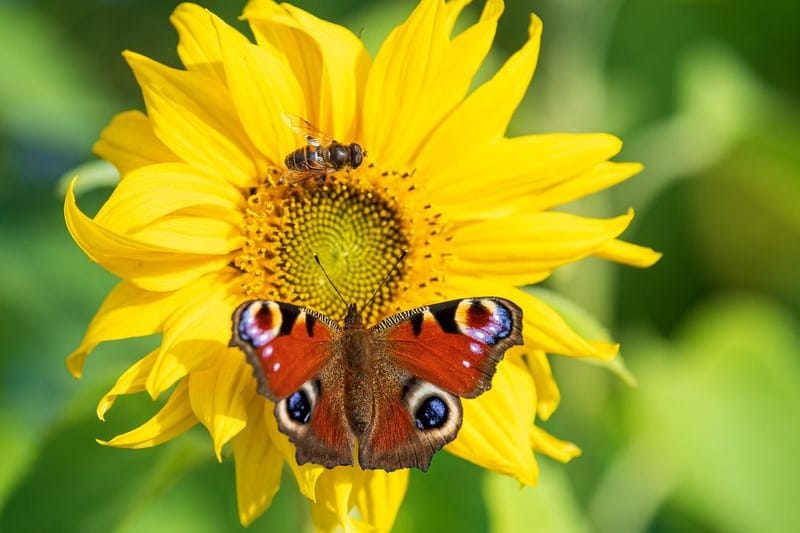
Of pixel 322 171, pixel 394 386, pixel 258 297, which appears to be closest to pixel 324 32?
pixel 322 171

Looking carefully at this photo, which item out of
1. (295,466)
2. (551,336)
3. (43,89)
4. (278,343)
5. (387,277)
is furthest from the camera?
(43,89)

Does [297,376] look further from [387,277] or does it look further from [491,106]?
[491,106]

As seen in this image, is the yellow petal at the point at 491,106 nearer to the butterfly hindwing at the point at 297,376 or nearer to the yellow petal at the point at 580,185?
the yellow petal at the point at 580,185

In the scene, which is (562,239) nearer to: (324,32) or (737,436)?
(324,32)

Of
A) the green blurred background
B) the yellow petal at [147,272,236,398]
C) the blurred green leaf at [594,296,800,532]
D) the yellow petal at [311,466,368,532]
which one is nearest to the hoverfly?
the yellow petal at [147,272,236,398]

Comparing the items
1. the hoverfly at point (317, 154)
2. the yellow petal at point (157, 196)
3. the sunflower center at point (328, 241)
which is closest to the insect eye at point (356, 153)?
the hoverfly at point (317, 154)

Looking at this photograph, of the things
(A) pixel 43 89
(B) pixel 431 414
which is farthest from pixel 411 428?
(A) pixel 43 89
